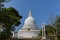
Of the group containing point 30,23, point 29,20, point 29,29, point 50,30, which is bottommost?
point 50,30

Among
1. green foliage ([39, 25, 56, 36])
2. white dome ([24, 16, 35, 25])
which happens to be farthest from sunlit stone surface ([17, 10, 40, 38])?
green foliage ([39, 25, 56, 36])

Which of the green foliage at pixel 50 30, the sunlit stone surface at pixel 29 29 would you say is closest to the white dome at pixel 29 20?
the sunlit stone surface at pixel 29 29

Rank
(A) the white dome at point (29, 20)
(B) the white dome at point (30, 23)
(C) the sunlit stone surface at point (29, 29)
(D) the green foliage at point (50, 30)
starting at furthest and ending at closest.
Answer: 1. (A) the white dome at point (29, 20)
2. (B) the white dome at point (30, 23)
3. (C) the sunlit stone surface at point (29, 29)
4. (D) the green foliage at point (50, 30)

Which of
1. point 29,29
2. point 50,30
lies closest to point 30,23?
point 29,29

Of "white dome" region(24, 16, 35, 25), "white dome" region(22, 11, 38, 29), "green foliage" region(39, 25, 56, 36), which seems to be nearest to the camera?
"green foliage" region(39, 25, 56, 36)

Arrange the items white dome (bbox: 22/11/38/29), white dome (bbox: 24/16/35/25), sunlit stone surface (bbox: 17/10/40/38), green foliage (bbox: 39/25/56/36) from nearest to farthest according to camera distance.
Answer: green foliage (bbox: 39/25/56/36) < sunlit stone surface (bbox: 17/10/40/38) < white dome (bbox: 22/11/38/29) < white dome (bbox: 24/16/35/25)

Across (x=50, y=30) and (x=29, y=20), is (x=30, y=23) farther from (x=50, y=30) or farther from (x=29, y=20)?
(x=50, y=30)

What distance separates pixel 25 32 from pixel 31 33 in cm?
138

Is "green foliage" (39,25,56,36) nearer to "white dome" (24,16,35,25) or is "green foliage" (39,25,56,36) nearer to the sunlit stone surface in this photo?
the sunlit stone surface

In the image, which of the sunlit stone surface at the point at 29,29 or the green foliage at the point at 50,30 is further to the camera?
the sunlit stone surface at the point at 29,29

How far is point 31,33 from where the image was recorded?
52.7 meters

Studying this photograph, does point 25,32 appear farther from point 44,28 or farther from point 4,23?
point 4,23

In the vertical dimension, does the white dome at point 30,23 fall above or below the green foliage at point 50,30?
above

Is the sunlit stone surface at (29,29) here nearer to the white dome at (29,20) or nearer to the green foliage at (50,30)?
the white dome at (29,20)
